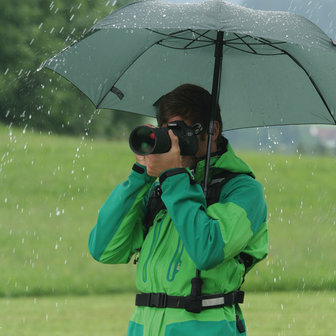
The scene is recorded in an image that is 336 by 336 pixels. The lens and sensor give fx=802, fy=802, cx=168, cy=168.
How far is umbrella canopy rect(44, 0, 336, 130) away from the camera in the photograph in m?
3.09

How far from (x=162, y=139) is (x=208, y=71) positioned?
3.27 ft

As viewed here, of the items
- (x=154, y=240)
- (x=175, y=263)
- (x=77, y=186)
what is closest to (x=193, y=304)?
(x=175, y=263)

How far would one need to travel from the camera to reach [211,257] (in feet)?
7.61

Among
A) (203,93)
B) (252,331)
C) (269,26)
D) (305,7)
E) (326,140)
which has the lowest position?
(252,331)

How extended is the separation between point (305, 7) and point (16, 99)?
25889 millimetres

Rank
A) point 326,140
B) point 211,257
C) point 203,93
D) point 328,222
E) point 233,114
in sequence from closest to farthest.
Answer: point 211,257, point 203,93, point 233,114, point 328,222, point 326,140

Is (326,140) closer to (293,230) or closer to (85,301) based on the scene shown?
(293,230)

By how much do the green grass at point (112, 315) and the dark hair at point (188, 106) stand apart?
5664mm

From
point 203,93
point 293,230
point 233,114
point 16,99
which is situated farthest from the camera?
point 16,99

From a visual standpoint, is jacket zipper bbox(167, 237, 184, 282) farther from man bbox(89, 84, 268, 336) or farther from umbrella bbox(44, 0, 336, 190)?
umbrella bbox(44, 0, 336, 190)

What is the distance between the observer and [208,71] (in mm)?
3312

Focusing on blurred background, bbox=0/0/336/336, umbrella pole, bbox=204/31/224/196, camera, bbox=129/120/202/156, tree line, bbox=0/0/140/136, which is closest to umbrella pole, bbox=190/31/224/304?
umbrella pole, bbox=204/31/224/196

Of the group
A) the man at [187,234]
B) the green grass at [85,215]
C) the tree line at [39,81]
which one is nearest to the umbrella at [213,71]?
the man at [187,234]

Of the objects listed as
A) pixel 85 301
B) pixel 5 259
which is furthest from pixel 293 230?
pixel 85 301
